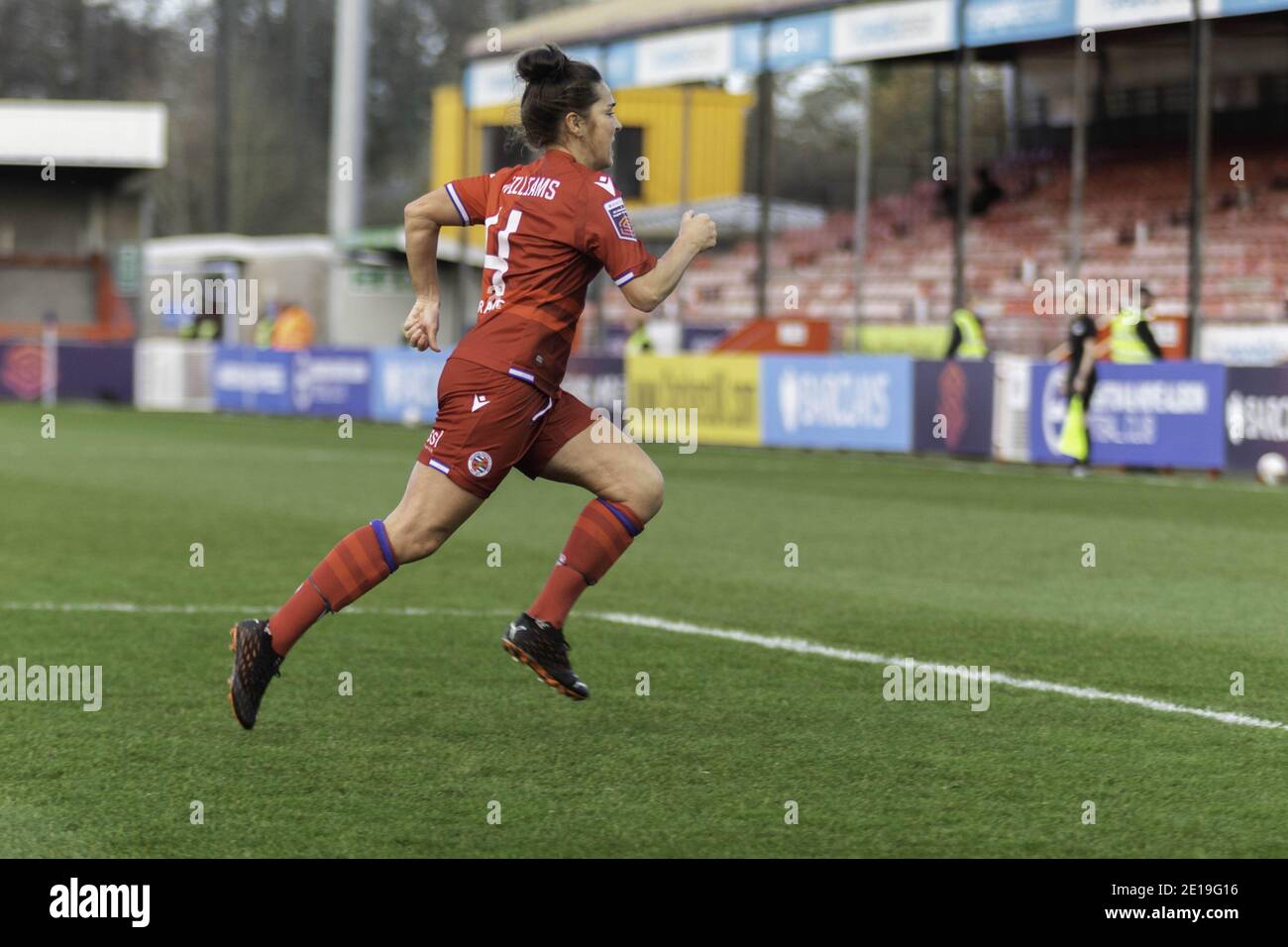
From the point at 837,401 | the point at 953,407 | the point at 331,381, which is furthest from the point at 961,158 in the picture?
the point at 331,381

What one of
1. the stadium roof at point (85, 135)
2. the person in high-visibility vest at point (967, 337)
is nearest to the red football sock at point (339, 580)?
the person in high-visibility vest at point (967, 337)

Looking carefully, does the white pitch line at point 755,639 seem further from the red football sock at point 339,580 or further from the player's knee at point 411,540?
the red football sock at point 339,580

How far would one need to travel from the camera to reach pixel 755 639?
8898mm

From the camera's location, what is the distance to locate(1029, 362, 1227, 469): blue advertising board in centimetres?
1956

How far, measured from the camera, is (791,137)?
77250mm

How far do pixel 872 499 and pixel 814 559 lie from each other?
484 cm

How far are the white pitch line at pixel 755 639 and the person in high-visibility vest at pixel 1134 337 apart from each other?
12204 millimetres

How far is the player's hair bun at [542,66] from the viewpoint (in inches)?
251

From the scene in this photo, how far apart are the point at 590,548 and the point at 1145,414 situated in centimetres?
1455

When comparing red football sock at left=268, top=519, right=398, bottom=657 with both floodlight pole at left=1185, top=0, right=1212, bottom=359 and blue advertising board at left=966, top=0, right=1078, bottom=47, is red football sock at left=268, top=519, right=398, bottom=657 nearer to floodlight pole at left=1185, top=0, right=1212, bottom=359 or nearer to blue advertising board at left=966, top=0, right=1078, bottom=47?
floodlight pole at left=1185, top=0, right=1212, bottom=359

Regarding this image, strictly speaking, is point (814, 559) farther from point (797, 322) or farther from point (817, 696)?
point (797, 322)

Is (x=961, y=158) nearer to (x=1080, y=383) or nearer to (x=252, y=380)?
(x=1080, y=383)

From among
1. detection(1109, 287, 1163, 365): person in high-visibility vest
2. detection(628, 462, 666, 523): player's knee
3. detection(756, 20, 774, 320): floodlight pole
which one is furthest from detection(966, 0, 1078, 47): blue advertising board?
detection(628, 462, 666, 523): player's knee
